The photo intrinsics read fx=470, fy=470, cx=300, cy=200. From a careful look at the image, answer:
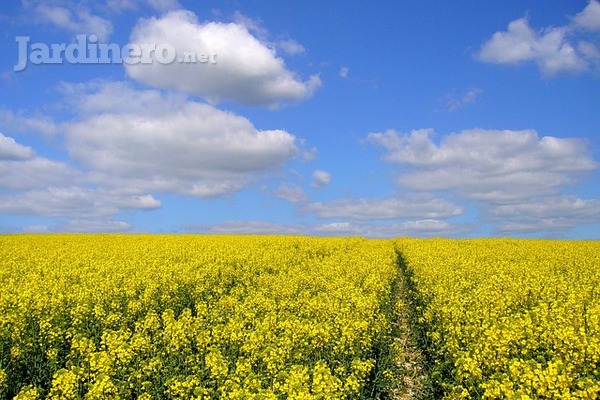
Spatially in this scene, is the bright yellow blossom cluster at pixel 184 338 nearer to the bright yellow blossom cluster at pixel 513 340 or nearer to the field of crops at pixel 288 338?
the field of crops at pixel 288 338

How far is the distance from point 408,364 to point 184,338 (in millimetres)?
6133

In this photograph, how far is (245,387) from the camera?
6.53 meters

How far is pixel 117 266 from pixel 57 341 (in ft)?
29.0

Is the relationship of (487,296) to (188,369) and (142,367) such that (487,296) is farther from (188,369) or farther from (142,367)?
(142,367)

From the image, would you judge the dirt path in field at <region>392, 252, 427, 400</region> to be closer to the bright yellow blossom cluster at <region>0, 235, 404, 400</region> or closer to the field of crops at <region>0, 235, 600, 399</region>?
the field of crops at <region>0, 235, 600, 399</region>

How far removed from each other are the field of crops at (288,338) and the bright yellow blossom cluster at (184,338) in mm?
40

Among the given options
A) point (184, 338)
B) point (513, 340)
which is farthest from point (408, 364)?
point (184, 338)

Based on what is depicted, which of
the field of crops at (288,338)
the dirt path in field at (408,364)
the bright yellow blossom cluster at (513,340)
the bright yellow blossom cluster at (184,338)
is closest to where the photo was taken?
the bright yellow blossom cluster at (513,340)

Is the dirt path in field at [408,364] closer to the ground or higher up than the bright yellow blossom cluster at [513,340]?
closer to the ground

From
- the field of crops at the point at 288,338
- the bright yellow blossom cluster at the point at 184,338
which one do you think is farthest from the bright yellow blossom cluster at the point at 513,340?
the bright yellow blossom cluster at the point at 184,338

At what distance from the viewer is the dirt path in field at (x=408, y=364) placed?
10.7 meters

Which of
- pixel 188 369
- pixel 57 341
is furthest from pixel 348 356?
pixel 57 341

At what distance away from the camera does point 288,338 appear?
899cm

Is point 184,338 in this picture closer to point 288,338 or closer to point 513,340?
point 288,338
